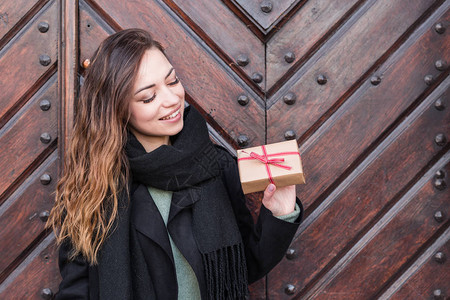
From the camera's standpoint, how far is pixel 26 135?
1.79 metres

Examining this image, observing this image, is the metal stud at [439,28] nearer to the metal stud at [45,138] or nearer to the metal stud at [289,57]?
the metal stud at [289,57]

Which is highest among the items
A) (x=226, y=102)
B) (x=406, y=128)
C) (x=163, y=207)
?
(x=406, y=128)

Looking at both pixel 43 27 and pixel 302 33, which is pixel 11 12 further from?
pixel 302 33

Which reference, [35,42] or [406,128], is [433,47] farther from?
[35,42]

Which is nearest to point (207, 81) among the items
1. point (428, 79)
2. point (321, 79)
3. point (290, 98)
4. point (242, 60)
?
point (242, 60)

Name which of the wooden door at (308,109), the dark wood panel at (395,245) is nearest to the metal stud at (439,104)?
the wooden door at (308,109)

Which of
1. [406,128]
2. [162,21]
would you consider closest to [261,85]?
[162,21]

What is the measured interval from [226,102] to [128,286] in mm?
712

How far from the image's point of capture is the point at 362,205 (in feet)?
5.92

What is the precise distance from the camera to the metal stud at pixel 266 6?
178 cm

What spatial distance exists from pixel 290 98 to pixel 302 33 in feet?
0.76

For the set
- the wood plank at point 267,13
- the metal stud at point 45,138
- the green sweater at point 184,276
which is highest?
the wood plank at point 267,13

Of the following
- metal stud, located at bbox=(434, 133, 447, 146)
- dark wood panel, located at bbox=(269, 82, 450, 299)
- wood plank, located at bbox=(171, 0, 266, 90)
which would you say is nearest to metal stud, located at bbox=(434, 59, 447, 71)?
dark wood panel, located at bbox=(269, 82, 450, 299)

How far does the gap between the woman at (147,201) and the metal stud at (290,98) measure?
0.38 metres
